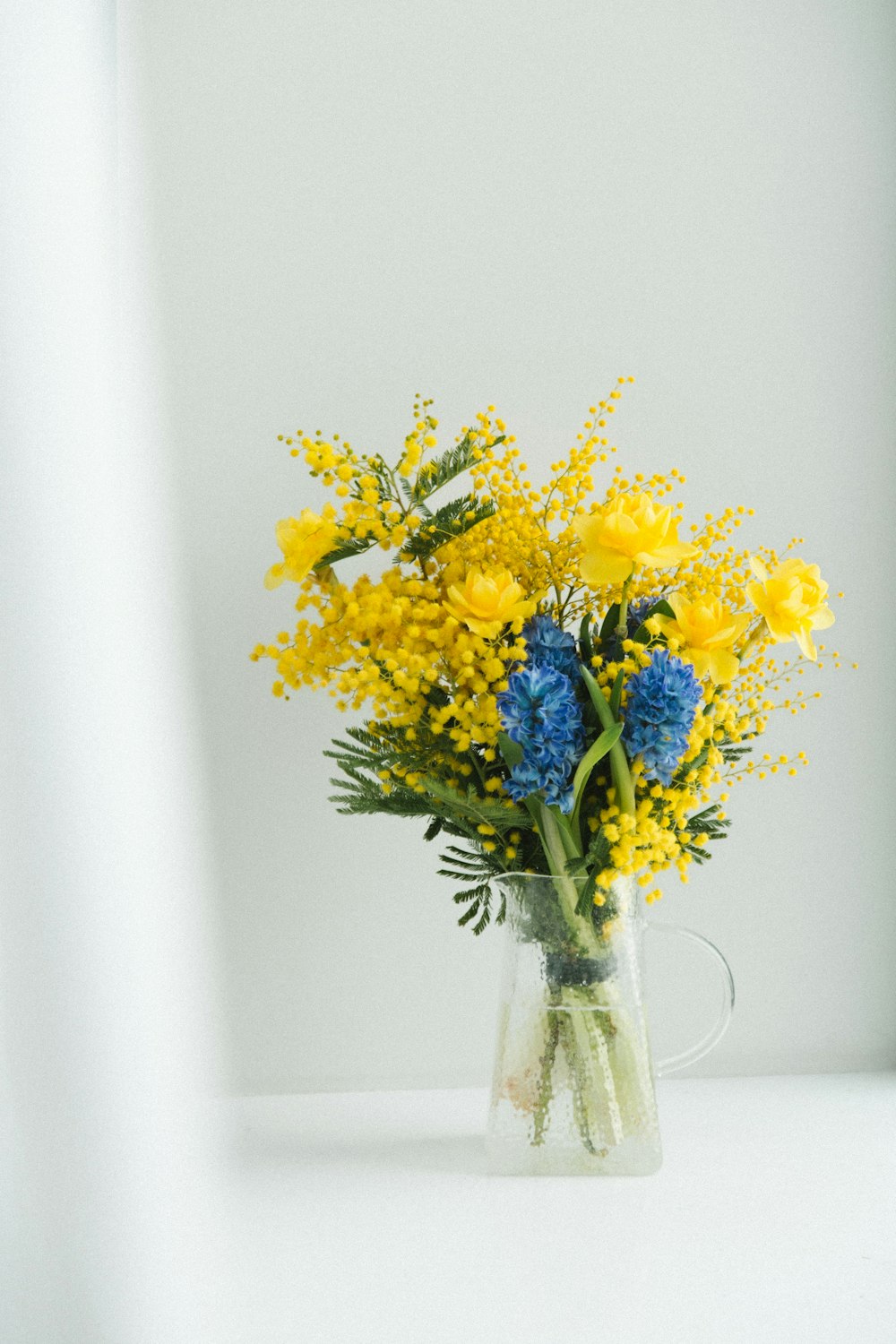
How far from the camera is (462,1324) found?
63 cm

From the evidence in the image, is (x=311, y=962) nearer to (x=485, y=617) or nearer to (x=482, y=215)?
(x=485, y=617)

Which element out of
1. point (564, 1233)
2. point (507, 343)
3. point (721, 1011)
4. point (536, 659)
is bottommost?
point (564, 1233)

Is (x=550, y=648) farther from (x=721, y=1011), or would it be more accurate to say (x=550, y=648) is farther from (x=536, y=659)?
(x=721, y=1011)

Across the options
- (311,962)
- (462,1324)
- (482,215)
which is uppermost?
(482,215)

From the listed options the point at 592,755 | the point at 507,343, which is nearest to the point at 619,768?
the point at 592,755

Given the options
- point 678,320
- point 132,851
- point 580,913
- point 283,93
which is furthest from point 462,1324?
point 283,93

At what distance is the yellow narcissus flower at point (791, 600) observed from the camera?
0.78 meters

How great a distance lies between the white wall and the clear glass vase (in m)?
0.24

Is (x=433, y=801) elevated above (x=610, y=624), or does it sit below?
below

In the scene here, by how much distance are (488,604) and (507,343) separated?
0.41 metres

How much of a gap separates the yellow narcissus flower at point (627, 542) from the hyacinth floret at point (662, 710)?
65mm

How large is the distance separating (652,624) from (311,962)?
19.3 inches

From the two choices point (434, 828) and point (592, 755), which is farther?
point (434, 828)

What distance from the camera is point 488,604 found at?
0.77 metres
